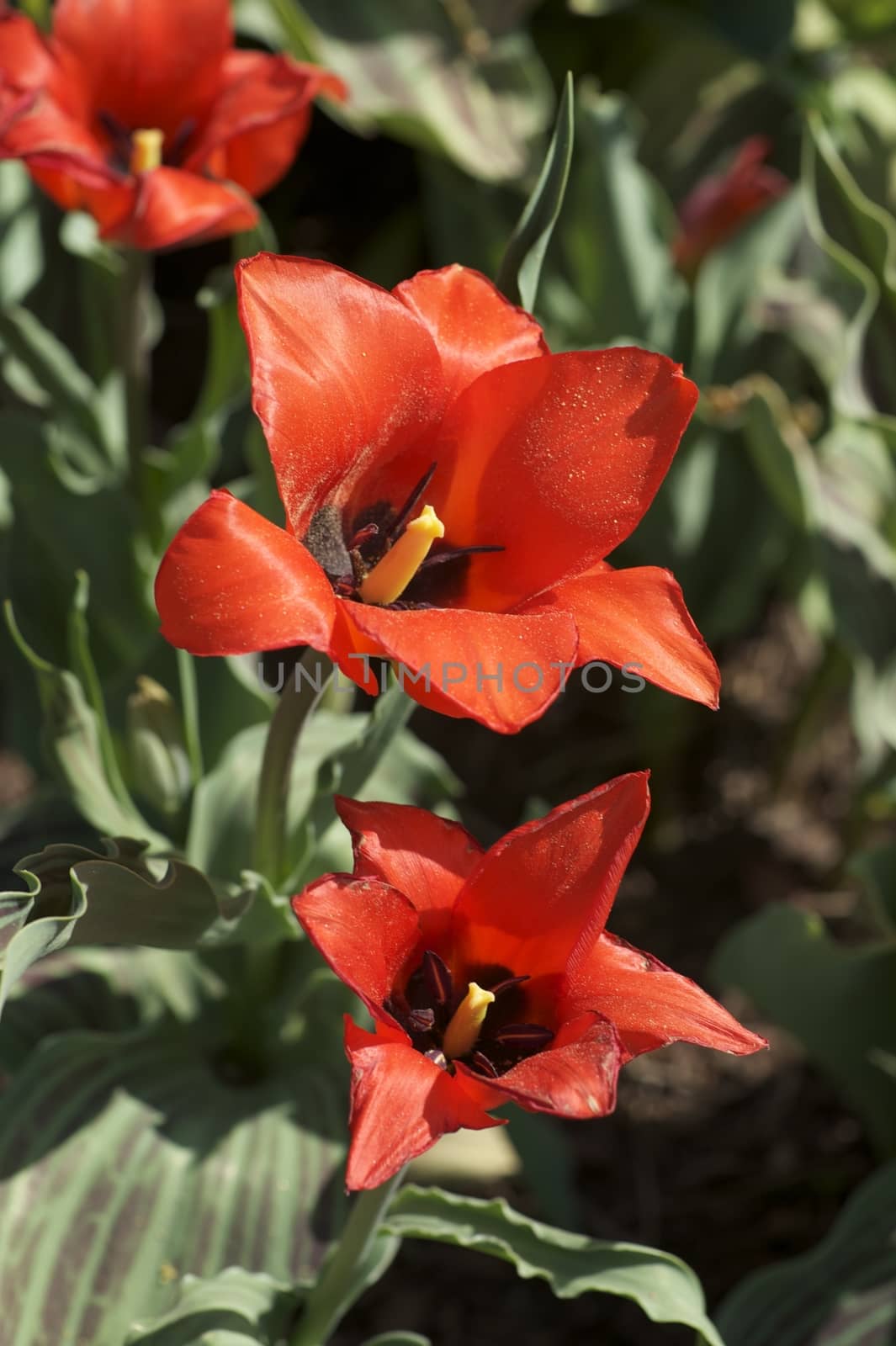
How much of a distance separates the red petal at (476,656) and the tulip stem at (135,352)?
0.76 metres

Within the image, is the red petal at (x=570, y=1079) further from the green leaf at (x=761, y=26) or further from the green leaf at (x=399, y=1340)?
the green leaf at (x=761, y=26)

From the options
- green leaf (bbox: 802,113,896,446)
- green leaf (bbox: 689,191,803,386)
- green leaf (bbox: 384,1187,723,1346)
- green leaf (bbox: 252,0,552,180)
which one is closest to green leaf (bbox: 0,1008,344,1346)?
green leaf (bbox: 384,1187,723,1346)

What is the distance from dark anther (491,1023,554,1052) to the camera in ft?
2.76

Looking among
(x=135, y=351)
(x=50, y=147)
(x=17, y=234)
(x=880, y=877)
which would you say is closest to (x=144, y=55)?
Answer: (x=50, y=147)

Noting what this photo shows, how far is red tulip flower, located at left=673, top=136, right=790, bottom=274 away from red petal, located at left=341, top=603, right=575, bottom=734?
4.01 feet

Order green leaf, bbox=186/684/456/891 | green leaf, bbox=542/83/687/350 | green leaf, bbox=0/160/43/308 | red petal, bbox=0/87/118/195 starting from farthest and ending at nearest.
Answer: green leaf, bbox=542/83/687/350, green leaf, bbox=0/160/43/308, red petal, bbox=0/87/118/195, green leaf, bbox=186/684/456/891

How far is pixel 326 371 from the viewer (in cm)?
80

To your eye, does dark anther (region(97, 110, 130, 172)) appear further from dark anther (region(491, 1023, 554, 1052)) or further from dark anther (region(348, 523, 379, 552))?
dark anther (region(491, 1023, 554, 1052))

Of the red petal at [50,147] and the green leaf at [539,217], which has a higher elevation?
the green leaf at [539,217]

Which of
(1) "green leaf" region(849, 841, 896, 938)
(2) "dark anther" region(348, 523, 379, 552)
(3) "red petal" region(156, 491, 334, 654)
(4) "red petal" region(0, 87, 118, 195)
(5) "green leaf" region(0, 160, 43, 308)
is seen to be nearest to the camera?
(3) "red petal" region(156, 491, 334, 654)

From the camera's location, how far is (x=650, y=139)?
2141 mm

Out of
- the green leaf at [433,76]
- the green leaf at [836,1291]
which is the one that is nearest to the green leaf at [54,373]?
the green leaf at [433,76]

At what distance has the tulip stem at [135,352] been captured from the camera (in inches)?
53.3

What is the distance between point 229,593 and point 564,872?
0.28 metres
